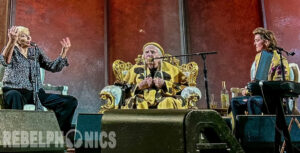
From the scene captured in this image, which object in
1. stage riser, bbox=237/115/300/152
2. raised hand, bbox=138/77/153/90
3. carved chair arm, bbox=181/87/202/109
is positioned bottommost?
stage riser, bbox=237/115/300/152

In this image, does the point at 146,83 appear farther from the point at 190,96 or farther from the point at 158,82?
the point at 190,96

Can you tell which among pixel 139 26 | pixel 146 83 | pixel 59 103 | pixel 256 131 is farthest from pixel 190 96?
pixel 139 26

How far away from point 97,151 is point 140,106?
1.00 meters

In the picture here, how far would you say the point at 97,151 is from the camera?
2.44m

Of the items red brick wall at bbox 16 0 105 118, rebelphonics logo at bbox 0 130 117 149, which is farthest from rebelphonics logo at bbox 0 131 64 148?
red brick wall at bbox 16 0 105 118

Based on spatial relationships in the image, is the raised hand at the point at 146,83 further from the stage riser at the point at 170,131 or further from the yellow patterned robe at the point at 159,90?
the stage riser at the point at 170,131

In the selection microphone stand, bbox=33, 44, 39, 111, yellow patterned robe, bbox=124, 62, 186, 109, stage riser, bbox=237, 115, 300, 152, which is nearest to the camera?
stage riser, bbox=237, 115, 300, 152

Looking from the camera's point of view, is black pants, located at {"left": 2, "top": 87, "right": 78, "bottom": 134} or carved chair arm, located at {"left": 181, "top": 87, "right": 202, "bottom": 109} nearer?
black pants, located at {"left": 2, "top": 87, "right": 78, "bottom": 134}

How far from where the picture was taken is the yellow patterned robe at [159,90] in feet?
11.0

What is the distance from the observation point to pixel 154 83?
3.45 m

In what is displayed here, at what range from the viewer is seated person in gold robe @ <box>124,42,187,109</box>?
336 centimetres

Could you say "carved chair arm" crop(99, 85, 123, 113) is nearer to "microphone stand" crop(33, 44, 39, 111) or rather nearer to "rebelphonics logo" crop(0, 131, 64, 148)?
"microphone stand" crop(33, 44, 39, 111)

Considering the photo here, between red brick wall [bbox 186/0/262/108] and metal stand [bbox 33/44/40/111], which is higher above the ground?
red brick wall [bbox 186/0/262/108]

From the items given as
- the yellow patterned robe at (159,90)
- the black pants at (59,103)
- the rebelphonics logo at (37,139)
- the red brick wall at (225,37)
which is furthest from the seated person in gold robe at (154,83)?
the rebelphonics logo at (37,139)
